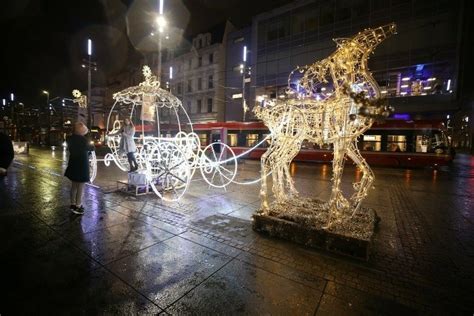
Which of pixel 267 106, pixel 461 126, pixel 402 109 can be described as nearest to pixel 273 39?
pixel 402 109

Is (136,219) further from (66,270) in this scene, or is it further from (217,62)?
(217,62)

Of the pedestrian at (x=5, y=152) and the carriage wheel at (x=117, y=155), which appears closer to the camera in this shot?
the pedestrian at (x=5, y=152)

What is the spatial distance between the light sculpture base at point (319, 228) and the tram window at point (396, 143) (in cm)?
1285

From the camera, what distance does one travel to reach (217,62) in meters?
33.7

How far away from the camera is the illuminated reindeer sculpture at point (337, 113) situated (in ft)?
12.8

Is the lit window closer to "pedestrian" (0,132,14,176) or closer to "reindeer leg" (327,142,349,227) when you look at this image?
"pedestrian" (0,132,14,176)

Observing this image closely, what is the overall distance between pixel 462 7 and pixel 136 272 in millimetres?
26669

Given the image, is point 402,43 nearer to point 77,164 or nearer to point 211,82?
point 211,82

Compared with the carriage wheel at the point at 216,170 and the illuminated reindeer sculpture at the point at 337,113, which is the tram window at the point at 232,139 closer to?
the carriage wheel at the point at 216,170

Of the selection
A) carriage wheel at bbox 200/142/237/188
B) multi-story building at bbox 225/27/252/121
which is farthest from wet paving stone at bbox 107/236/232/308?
multi-story building at bbox 225/27/252/121

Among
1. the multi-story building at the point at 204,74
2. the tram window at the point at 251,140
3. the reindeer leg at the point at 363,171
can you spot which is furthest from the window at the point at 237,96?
the reindeer leg at the point at 363,171

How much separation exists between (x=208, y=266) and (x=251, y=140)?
1637 centimetres

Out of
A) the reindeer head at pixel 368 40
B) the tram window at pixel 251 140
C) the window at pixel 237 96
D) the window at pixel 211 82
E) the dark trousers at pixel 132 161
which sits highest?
the window at pixel 211 82

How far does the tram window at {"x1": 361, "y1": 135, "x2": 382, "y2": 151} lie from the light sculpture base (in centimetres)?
1282
